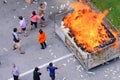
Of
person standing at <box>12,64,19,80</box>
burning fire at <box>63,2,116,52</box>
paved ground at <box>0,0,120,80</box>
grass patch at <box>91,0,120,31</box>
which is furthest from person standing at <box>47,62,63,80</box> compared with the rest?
grass patch at <box>91,0,120,31</box>

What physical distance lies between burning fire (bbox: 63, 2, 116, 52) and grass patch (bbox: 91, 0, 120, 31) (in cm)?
104

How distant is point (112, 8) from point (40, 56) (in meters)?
5.67

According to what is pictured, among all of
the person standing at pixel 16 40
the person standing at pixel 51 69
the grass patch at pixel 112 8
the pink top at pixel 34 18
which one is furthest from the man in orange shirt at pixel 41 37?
the grass patch at pixel 112 8

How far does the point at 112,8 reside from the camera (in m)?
26.1

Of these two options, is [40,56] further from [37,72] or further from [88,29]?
[88,29]

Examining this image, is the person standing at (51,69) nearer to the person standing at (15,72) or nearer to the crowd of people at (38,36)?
the crowd of people at (38,36)

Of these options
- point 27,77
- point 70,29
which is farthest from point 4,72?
point 70,29

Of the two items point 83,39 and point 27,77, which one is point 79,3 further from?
point 27,77

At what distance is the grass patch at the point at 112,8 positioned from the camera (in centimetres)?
2531

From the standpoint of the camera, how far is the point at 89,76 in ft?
73.8

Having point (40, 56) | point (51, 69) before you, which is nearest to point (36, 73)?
point (51, 69)

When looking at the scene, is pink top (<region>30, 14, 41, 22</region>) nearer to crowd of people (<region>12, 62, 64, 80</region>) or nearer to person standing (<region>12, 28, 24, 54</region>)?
person standing (<region>12, 28, 24, 54</region>)

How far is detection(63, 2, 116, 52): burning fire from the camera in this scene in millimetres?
22625

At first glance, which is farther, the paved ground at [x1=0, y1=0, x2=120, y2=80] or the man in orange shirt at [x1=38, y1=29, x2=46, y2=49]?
the man in orange shirt at [x1=38, y1=29, x2=46, y2=49]
